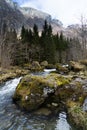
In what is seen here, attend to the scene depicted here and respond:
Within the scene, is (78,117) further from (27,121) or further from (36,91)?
(36,91)

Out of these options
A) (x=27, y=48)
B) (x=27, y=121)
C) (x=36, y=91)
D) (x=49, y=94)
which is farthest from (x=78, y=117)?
(x=27, y=48)

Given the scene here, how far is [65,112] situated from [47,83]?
8.84ft

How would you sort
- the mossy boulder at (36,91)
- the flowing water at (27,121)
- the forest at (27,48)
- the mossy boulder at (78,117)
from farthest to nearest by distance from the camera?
1. the forest at (27,48)
2. the mossy boulder at (36,91)
3. the flowing water at (27,121)
4. the mossy boulder at (78,117)

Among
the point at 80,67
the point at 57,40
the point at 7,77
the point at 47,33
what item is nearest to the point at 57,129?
the point at 7,77

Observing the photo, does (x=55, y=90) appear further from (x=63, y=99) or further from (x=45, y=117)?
(x=45, y=117)

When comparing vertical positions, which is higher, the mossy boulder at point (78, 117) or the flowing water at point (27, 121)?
the mossy boulder at point (78, 117)

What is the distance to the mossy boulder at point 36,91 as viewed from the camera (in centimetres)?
1599

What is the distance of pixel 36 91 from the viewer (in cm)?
1636

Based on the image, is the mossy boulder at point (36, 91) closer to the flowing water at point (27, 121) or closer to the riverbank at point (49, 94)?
the riverbank at point (49, 94)

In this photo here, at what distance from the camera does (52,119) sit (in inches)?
561

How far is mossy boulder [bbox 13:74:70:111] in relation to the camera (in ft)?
52.5

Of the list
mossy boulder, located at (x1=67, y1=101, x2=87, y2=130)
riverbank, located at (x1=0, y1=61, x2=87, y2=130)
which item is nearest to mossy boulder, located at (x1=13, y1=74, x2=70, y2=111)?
riverbank, located at (x1=0, y1=61, x2=87, y2=130)

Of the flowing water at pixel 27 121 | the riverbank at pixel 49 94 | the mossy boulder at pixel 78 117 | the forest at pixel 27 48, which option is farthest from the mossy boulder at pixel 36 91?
the forest at pixel 27 48

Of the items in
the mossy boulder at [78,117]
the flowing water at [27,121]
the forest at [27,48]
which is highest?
the forest at [27,48]
